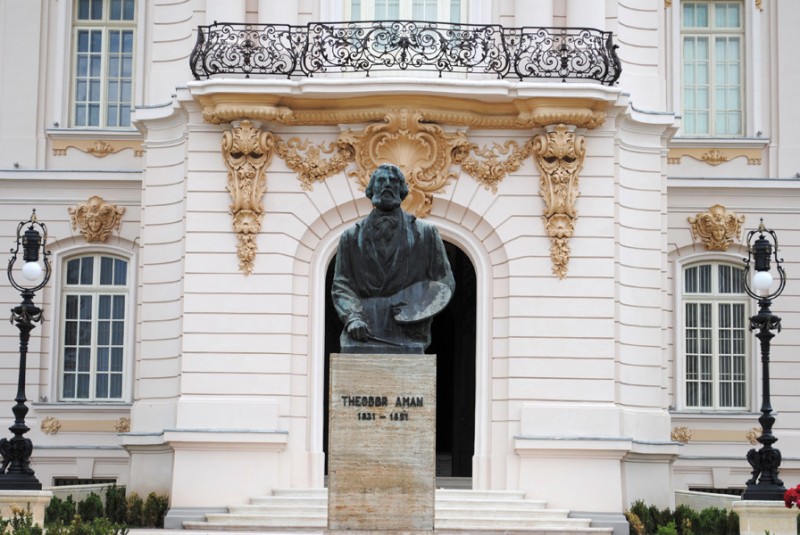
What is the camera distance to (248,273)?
29875 millimetres

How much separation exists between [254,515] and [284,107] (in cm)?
672

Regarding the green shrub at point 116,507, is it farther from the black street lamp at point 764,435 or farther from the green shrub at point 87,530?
the black street lamp at point 764,435

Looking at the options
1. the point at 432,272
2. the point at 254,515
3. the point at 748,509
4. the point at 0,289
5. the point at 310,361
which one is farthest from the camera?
the point at 0,289

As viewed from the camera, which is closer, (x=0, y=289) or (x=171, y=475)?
(x=171, y=475)

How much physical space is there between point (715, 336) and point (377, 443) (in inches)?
712

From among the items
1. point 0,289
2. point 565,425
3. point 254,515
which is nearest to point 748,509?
point 565,425

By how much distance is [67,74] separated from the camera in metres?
35.7

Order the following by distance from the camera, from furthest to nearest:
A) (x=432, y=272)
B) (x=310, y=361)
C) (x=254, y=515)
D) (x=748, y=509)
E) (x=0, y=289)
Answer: (x=0, y=289) < (x=310, y=361) < (x=254, y=515) < (x=748, y=509) < (x=432, y=272)

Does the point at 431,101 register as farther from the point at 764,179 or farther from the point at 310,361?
the point at 764,179

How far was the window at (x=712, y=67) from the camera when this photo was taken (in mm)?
36312

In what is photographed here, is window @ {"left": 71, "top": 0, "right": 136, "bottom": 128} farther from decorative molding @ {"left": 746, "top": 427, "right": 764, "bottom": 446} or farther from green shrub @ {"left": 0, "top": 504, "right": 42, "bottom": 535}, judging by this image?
green shrub @ {"left": 0, "top": 504, "right": 42, "bottom": 535}

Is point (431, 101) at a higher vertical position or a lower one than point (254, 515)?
higher

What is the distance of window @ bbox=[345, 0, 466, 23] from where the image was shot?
31.3 metres

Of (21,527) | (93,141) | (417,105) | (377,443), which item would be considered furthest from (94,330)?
(377,443)
